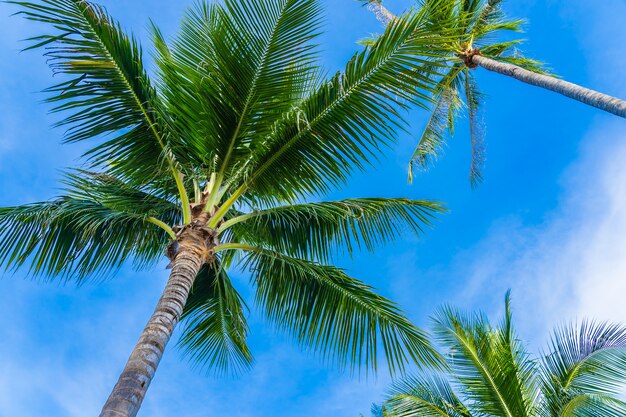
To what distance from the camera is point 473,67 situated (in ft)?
40.3

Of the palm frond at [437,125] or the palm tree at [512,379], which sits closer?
the palm tree at [512,379]

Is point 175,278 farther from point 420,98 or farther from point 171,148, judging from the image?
point 420,98

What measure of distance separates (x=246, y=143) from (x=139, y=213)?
1522mm

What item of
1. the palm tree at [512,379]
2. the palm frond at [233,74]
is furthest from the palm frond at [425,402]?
the palm frond at [233,74]

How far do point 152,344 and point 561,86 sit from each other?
7574 millimetres

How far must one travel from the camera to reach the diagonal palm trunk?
765 cm

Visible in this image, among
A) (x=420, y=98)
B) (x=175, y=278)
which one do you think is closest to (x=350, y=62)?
(x=420, y=98)

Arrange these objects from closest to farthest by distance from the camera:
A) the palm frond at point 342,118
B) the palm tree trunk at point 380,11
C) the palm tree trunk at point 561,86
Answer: the palm frond at point 342,118 < the palm tree trunk at point 561,86 < the palm tree trunk at point 380,11

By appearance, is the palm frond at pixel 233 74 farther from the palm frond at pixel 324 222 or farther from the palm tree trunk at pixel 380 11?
the palm tree trunk at pixel 380 11

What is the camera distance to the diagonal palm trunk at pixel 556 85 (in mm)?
7647

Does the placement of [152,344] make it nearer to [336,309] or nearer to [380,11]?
[336,309]

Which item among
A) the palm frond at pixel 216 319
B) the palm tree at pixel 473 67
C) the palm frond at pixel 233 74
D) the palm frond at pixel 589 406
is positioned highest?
the palm tree at pixel 473 67

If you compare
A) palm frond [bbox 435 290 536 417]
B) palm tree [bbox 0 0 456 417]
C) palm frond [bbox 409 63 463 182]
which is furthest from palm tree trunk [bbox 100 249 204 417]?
palm frond [bbox 409 63 463 182]

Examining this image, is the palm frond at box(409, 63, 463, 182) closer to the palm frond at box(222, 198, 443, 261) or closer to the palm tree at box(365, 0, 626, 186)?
the palm tree at box(365, 0, 626, 186)
